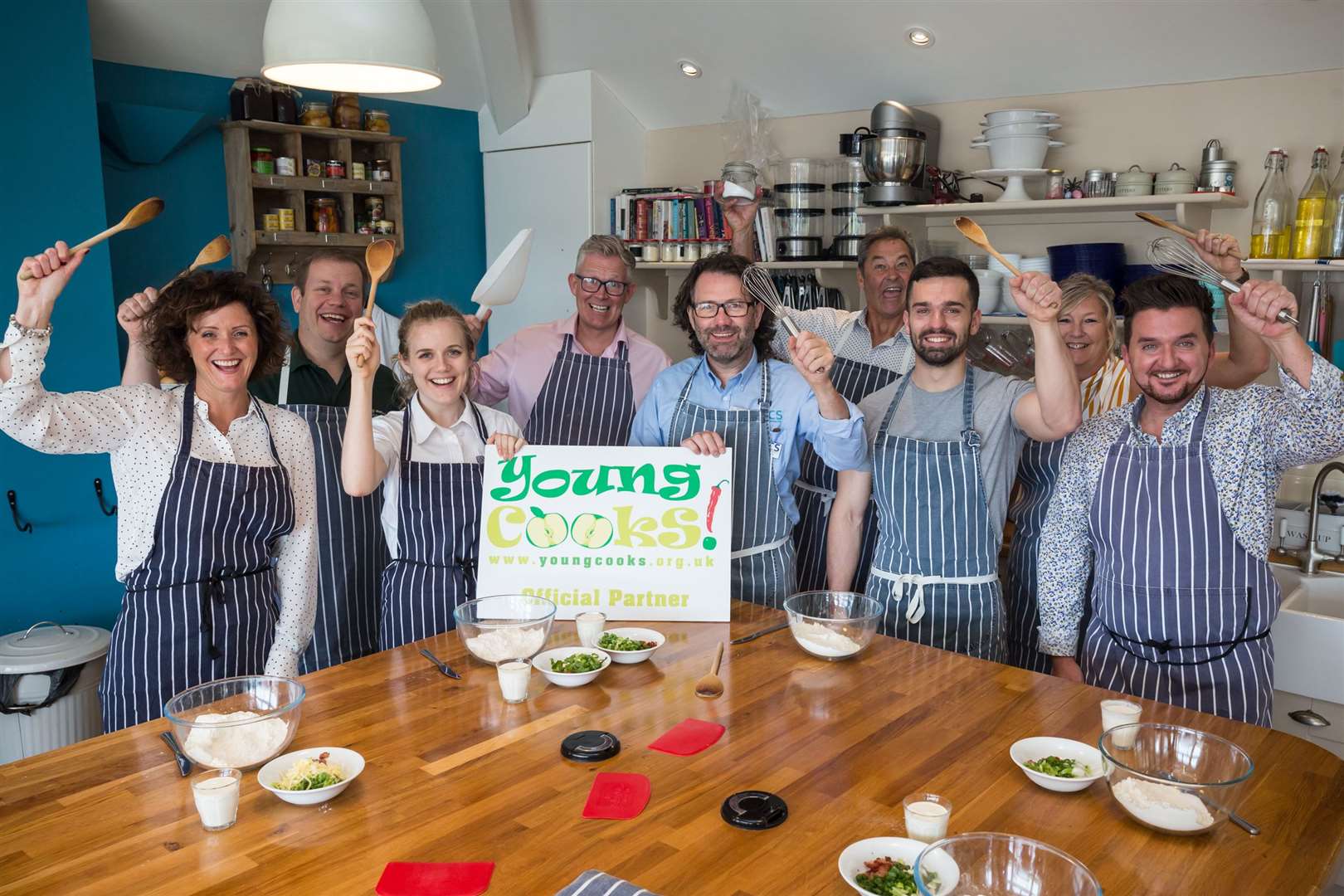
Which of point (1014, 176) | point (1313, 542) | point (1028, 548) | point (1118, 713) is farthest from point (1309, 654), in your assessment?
point (1014, 176)

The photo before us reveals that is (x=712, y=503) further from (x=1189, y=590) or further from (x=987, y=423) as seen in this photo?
(x=1189, y=590)

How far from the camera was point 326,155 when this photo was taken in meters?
4.66

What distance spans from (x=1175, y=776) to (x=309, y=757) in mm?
1265

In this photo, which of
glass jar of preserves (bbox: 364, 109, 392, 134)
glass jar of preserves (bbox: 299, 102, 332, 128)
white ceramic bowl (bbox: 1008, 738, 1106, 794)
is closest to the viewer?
white ceramic bowl (bbox: 1008, 738, 1106, 794)

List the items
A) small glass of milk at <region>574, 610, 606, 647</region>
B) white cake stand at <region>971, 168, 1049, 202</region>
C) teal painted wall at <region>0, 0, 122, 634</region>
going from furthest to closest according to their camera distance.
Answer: white cake stand at <region>971, 168, 1049, 202</region> < teal painted wall at <region>0, 0, 122, 634</region> < small glass of milk at <region>574, 610, 606, 647</region>

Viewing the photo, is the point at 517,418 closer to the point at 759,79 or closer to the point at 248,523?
the point at 248,523

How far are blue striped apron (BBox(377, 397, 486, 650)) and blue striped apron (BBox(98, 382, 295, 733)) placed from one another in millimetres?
291

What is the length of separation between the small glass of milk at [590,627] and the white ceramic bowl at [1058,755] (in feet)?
2.62

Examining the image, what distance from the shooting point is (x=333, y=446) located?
2861mm

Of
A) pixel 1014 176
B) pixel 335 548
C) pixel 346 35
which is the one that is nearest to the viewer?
pixel 346 35

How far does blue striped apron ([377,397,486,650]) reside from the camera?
2395 mm

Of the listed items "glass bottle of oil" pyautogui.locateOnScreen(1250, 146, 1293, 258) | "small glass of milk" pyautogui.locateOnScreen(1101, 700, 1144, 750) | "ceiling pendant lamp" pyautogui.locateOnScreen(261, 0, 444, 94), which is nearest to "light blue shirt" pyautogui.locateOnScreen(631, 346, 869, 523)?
"small glass of milk" pyautogui.locateOnScreen(1101, 700, 1144, 750)

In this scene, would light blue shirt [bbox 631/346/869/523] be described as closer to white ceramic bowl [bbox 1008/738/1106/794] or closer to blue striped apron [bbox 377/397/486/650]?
blue striped apron [bbox 377/397/486/650]

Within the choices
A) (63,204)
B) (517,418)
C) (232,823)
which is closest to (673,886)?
(232,823)
